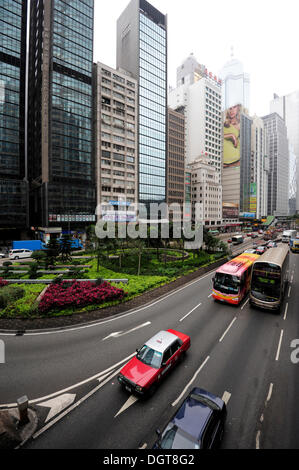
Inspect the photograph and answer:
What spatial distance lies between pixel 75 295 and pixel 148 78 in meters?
84.6

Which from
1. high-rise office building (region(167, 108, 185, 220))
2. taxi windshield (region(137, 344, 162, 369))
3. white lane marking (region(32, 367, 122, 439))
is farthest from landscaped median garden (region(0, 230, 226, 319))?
high-rise office building (region(167, 108, 185, 220))

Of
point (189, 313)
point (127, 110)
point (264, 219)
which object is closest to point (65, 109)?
point (127, 110)

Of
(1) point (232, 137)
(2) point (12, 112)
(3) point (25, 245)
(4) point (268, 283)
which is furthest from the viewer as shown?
(1) point (232, 137)

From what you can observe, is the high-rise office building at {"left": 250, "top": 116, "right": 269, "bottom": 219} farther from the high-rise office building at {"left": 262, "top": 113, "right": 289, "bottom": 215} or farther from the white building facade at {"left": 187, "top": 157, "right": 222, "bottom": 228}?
the white building facade at {"left": 187, "top": 157, "right": 222, "bottom": 228}

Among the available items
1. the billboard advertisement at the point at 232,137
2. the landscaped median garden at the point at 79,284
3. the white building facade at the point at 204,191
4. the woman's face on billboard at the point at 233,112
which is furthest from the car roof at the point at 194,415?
the woman's face on billboard at the point at 233,112

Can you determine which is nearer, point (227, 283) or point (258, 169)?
point (227, 283)

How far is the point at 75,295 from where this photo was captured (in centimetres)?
1680

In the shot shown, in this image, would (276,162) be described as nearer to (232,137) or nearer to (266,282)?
(232,137)

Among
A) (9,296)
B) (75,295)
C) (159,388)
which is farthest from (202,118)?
(159,388)

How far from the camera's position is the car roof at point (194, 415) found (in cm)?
609

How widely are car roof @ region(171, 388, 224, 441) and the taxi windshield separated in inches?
79.3
